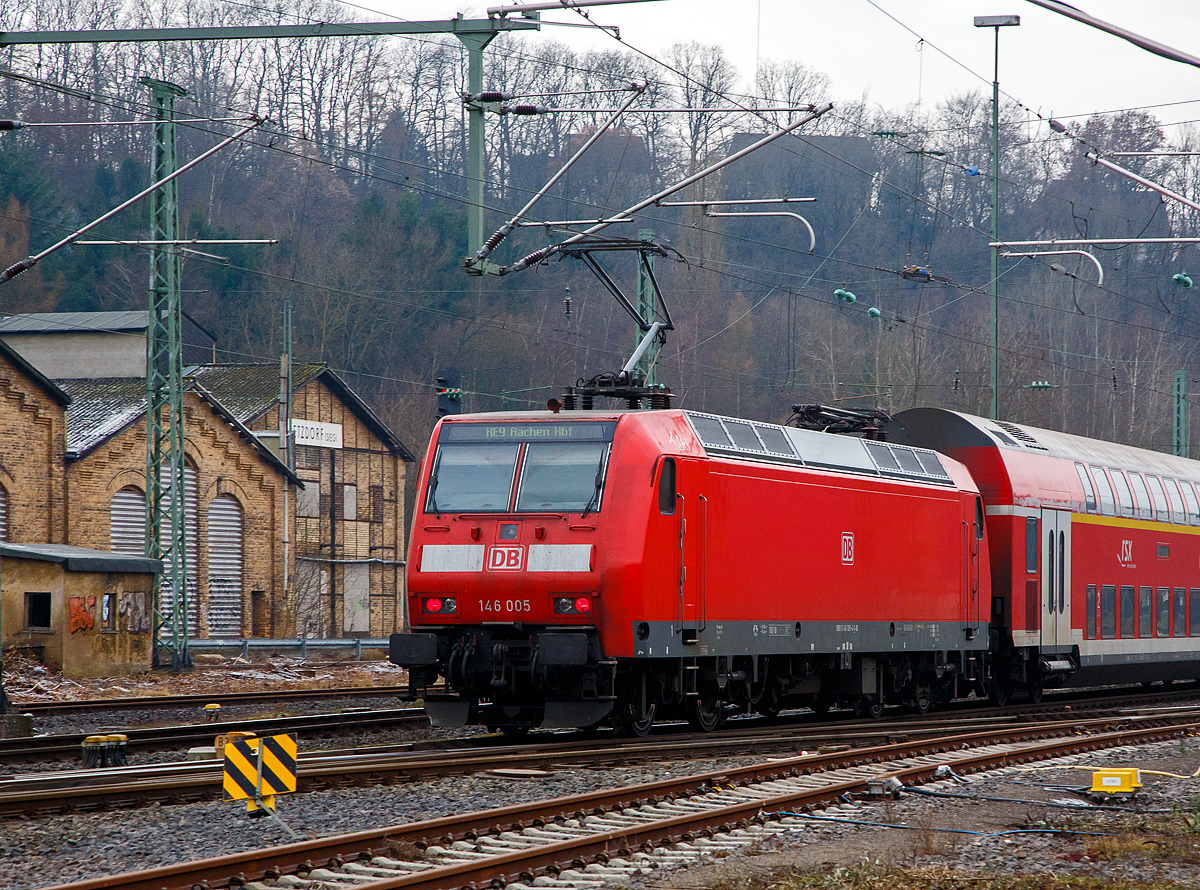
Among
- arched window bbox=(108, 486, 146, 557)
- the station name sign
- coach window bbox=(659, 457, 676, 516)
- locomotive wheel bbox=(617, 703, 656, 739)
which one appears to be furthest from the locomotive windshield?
the station name sign

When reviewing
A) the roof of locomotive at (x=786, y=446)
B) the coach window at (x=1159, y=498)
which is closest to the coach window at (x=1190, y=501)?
the coach window at (x=1159, y=498)

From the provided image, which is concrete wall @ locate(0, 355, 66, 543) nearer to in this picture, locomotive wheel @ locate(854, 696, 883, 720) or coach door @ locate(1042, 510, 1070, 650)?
locomotive wheel @ locate(854, 696, 883, 720)

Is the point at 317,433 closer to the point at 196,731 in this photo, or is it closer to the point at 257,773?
the point at 196,731

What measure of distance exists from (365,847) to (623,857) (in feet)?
5.03

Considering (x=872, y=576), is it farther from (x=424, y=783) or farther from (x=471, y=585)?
(x=424, y=783)

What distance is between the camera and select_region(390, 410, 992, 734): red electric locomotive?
14.7 meters

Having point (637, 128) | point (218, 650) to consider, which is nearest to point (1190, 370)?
point (637, 128)

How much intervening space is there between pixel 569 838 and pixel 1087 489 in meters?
16.7

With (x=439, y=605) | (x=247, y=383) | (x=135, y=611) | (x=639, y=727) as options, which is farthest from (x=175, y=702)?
(x=247, y=383)

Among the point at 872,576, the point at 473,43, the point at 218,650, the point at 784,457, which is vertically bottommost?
the point at 218,650

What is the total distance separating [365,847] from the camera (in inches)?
351

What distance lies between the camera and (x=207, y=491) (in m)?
43.8

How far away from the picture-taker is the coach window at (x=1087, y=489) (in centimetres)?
2395

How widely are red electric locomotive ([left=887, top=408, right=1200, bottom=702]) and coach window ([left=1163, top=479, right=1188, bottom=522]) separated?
34mm
